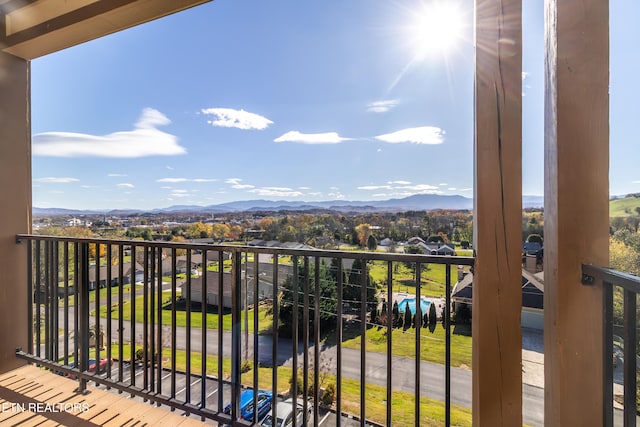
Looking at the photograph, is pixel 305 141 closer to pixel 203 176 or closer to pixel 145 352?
pixel 203 176

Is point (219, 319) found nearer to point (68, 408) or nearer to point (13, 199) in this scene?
point (68, 408)

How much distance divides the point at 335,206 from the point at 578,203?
4.16 feet

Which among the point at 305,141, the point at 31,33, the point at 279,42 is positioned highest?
the point at 279,42

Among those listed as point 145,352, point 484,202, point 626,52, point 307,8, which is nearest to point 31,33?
point 307,8

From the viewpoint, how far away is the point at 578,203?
95cm

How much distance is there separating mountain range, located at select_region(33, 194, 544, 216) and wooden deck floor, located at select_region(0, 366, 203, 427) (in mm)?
1285

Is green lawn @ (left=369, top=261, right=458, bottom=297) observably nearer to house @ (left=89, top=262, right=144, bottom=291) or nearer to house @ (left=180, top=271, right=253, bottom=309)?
house @ (left=180, top=271, right=253, bottom=309)

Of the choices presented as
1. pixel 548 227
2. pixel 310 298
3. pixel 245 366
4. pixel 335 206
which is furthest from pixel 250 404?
pixel 548 227

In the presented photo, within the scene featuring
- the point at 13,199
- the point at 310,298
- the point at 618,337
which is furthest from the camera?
the point at 13,199

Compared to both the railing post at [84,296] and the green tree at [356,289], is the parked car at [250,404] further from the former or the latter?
the railing post at [84,296]

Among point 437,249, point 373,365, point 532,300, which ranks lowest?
point 373,365

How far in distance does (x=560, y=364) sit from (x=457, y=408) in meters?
0.73

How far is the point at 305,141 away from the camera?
2.98m

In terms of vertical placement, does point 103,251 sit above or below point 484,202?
below
